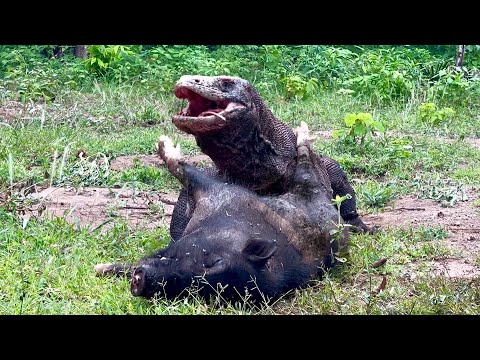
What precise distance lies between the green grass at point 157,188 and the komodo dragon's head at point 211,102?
1091 mm

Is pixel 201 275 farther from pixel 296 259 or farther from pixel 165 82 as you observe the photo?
pixel 165 82

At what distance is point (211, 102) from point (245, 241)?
106 cm

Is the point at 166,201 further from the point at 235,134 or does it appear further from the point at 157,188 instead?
the point at 235,134

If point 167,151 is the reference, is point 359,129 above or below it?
below

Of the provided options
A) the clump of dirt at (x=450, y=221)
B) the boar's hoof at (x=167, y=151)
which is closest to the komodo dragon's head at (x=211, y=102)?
the boar's hoof at (x=167, y=151)

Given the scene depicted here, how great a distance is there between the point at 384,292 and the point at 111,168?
4.04 m

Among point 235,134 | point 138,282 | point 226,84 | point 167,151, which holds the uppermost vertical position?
point 226,84

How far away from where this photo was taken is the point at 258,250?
5.00 metres

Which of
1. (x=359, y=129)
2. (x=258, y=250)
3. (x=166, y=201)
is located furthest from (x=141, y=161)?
(x=258, y=250)

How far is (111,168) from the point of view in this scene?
8.38 meters

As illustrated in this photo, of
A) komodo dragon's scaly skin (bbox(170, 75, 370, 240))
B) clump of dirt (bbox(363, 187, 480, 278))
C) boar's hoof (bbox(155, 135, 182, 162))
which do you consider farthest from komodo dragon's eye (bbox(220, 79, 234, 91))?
clump of dirt (bbox(363, 187, 480, 278))
